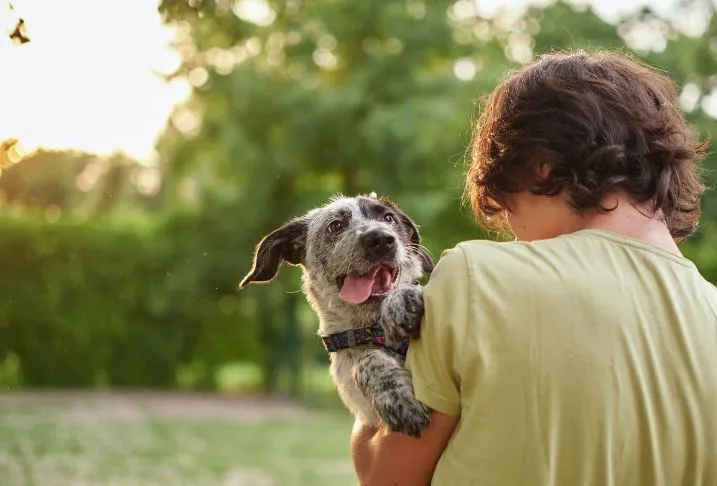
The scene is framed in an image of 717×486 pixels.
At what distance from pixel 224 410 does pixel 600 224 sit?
1342cm

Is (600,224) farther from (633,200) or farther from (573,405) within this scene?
(573,405)

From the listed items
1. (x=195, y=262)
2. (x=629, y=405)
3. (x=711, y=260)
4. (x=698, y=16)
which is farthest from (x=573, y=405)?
(x=195, y=262)

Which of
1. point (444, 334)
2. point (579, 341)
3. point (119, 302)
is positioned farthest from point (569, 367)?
point (119, 302)

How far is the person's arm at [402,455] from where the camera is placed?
187 cm

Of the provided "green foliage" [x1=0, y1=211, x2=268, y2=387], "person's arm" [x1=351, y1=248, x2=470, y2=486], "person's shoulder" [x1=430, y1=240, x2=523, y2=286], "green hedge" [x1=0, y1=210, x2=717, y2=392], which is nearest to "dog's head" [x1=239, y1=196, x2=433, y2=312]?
"person's arm" [x1=351, y1=248, x2=470, y2=486]

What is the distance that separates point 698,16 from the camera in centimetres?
1117

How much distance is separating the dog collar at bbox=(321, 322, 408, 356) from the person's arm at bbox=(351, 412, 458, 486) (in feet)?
1.38

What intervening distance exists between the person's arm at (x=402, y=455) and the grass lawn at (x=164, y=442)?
709 centimetres

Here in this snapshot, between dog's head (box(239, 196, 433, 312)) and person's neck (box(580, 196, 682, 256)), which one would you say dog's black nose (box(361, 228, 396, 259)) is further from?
person's neck (box(580, 196, 682, 256))

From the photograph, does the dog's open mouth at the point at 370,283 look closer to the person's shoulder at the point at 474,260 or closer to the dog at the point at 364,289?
the dog at the point at 364,289

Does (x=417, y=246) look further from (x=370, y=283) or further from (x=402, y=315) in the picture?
(x=402, y=315)

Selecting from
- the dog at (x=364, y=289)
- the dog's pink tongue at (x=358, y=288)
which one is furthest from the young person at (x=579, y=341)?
the dog's pink tongue at (x=358, y=288)

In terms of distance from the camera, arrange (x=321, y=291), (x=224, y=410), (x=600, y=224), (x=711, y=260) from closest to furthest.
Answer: (x=600, y=224)
(x=321, y=291)
(x=711, y=260)
(x=224, y=410)

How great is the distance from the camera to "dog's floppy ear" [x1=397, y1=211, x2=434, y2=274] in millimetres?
3226
